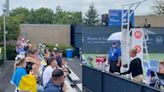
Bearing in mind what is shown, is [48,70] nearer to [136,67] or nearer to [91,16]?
[136,67]

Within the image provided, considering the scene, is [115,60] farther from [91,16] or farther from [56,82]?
[91,16]

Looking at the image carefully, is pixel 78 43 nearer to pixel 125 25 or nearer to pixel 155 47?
pixel 155 47

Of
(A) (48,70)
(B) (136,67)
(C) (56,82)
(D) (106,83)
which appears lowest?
(D) (106,83)

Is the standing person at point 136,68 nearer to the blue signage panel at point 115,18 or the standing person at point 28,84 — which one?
the standing person at point 28,84

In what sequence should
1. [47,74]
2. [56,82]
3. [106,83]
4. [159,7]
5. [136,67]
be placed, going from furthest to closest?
[159,7]
[106,83]
[136,67]
[47,74]
[56,82]

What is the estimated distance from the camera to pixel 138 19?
72.9 meters

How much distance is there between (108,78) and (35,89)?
5424 millimetres

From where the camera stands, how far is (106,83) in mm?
15984

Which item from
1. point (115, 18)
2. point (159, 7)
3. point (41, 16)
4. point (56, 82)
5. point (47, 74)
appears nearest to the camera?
point (56, 82)

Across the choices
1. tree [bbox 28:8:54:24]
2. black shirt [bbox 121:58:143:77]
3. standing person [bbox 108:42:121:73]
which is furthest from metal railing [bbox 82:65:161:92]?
tree [bbox 28:8:54:24]

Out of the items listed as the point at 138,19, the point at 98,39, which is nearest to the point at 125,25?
the point at 98,39

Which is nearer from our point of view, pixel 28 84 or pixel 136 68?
pixel 28 84

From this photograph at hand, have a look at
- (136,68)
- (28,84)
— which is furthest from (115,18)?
(28,84)

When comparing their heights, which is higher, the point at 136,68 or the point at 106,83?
the point at 136,68
